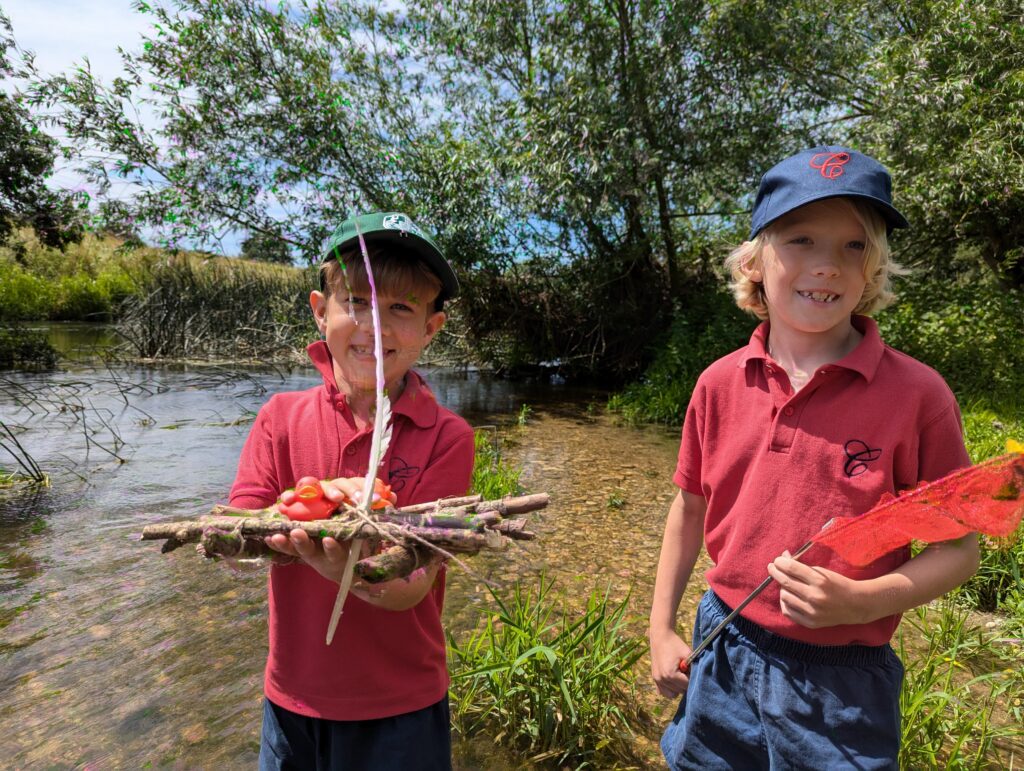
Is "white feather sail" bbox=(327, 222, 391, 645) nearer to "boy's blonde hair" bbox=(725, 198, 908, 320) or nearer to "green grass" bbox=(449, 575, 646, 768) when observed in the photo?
"boy's blonde hair" bbox=(725, 198, 908, 320)

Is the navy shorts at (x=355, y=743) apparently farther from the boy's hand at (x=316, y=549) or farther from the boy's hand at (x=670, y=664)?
the boy's hand at (x=670, y=664)

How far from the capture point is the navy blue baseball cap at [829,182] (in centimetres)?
165

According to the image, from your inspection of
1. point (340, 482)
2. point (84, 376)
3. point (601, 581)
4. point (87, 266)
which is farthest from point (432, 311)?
point (87, 266)

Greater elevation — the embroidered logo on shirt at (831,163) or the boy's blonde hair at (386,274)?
the embroidered logo on shirt at (831,163)

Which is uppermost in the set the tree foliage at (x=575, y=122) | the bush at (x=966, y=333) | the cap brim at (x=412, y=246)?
the tree foliage at (x=575, y=122)

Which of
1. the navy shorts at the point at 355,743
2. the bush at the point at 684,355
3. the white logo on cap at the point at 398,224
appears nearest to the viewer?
the navy shorts at the point at 355,743

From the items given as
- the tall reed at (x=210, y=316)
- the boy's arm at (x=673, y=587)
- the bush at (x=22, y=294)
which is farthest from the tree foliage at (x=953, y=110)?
the bush at (x=22, y=294)

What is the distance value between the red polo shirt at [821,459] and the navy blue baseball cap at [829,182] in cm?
35

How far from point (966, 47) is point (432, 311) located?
11022 mm

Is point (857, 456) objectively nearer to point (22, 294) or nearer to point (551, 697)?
point (551, 697)

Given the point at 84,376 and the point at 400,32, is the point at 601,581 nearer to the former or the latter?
the point at 400,32

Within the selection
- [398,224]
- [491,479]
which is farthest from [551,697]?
[491,479]

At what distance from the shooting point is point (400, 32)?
12570 millimetres

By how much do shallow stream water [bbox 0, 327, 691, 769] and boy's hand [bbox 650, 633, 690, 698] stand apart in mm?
1235
